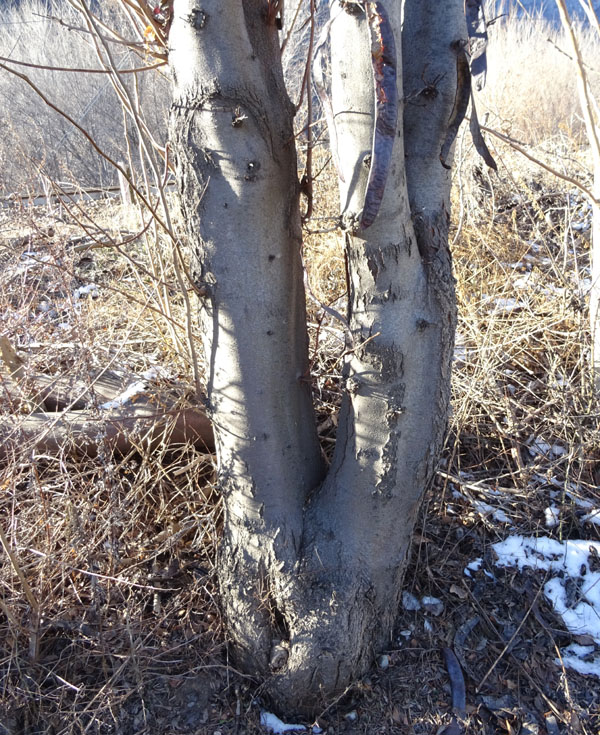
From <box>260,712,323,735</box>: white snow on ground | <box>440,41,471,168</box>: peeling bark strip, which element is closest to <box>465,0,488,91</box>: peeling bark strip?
Answer: <box>440,41,471,168</box>: peeling bark strip

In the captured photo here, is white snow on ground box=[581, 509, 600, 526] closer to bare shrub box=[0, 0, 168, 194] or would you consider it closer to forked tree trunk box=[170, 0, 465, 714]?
forked tree trunk box=[170, 0, 465, 714]

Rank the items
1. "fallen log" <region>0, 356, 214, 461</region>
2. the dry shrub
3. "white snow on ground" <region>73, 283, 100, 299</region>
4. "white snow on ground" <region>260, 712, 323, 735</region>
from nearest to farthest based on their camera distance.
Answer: "white snow on ground" <region>260, 712, 323, 735</region> → "fallen log" <region>0, 356, 214, 461</region> → "white snow on ground" <region>73, 283, 100, 299</region> → the dry shrub

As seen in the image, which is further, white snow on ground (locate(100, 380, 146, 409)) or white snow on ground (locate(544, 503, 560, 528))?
white snow on ground (locate(100, 380, 146, 409))

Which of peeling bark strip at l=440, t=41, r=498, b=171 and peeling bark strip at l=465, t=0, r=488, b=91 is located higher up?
peeling bark strip at l=465, t=0, r=488, b=91

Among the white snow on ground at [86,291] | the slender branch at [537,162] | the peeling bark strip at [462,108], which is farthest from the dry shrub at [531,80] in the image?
the peeling bark strip at [462,108]

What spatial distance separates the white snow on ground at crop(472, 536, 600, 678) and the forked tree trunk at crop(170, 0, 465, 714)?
627mm

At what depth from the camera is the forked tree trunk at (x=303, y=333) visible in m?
1.35

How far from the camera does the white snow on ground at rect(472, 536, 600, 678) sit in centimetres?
189

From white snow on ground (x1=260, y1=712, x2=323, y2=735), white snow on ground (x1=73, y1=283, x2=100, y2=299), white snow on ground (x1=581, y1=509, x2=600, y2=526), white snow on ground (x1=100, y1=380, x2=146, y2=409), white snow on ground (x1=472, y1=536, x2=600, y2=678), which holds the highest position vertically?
white snow on ground (x1=73, y1=283, x2=100, y2=299)

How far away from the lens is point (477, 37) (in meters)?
1.36

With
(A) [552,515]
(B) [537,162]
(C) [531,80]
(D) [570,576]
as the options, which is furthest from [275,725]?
(C) [531,80]

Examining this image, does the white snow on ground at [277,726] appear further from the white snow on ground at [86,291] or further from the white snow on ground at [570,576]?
the white snow on ground at [86,291]

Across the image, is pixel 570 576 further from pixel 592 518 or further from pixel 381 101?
pixel 381 101

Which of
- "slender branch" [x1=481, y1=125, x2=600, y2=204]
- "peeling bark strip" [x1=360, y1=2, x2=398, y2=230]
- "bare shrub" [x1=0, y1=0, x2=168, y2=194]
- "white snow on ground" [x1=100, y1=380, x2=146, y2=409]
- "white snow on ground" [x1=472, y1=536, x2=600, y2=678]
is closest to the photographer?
"peeling bark strip" [x1=360, y1=2, x2=398, y2=230]
